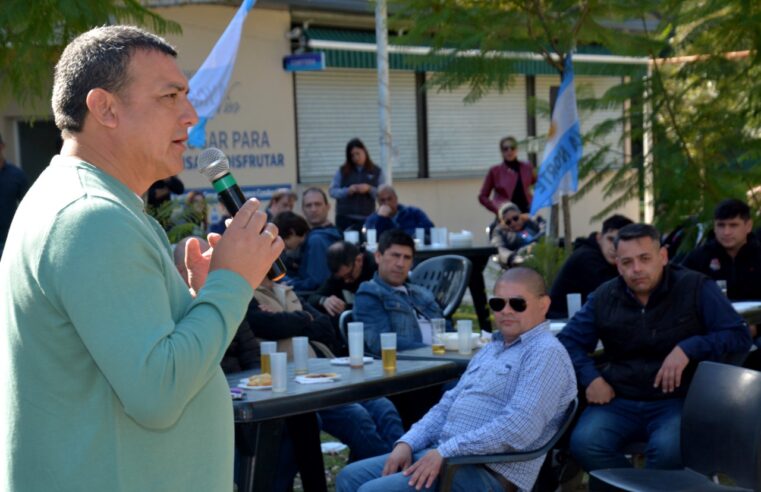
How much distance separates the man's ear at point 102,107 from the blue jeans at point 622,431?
13.0 ft

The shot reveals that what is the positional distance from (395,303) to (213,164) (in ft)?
14.0

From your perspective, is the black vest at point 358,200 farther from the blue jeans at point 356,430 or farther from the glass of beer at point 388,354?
the glass of beer at point 388,354

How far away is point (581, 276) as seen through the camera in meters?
7.96

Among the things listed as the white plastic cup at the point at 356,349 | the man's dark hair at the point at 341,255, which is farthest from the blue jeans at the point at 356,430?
the man's dark hair at the point at 341,255

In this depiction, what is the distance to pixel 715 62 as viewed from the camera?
9.22 m

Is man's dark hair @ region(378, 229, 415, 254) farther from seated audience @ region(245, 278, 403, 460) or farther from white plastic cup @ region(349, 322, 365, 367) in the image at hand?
white plastic cup @ region(349, 322, 365, 367)

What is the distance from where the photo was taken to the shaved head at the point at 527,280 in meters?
5.28

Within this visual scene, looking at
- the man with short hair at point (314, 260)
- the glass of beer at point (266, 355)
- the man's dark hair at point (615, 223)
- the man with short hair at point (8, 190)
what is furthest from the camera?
the man with short hair at point (8, 190)

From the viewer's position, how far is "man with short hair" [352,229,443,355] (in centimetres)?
690

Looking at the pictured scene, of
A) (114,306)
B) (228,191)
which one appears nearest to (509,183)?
(228,191)

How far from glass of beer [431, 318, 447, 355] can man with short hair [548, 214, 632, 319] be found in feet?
4.43

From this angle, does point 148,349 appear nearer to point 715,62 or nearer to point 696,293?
point 696,293

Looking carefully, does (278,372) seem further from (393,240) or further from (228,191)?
(228,191)

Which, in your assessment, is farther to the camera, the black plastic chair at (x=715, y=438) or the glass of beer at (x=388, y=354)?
the glass of beer at (x=388, y=354)
